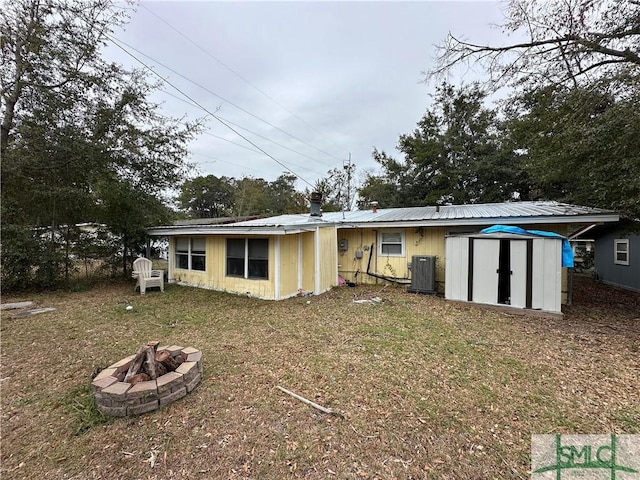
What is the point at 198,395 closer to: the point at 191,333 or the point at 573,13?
the point at 191,333

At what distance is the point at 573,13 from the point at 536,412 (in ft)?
26.7

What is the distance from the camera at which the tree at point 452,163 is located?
16.1m

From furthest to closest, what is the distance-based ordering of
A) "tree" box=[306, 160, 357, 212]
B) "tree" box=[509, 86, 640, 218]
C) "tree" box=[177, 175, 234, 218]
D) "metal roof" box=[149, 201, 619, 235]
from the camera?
1. "tree" box=[177, 175, 234, 218]
2. "tree" box=[306, 160, 357, 212]
3. "metal roof" box=[149, 201, 619, 235]
4. "tree" box=[509, 86, 640, 218]

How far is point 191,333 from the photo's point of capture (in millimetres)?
4633

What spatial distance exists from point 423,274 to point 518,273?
233cm

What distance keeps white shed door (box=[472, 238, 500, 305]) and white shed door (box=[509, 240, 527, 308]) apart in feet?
0.97

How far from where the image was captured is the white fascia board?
595 centimetres

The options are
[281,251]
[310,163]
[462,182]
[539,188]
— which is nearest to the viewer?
[281,251]

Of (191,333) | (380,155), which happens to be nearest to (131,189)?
(191,333)

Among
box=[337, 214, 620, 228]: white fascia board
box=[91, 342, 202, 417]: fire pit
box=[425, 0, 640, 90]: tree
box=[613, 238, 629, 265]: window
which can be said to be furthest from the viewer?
box=[613, 238, 629, 265]: window

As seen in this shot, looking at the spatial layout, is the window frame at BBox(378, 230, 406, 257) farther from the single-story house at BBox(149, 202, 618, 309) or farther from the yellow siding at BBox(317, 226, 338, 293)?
the yellow siding at BBox(317, 226, 338, 293)

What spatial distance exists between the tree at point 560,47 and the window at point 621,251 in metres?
7.35

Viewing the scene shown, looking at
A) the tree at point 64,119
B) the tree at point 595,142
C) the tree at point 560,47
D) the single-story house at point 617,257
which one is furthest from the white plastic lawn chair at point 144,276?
the single-story house at point 617,257

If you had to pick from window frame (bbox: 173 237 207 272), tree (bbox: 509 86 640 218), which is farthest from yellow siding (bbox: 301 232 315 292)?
tree (bbox: 509 86 640 218)
